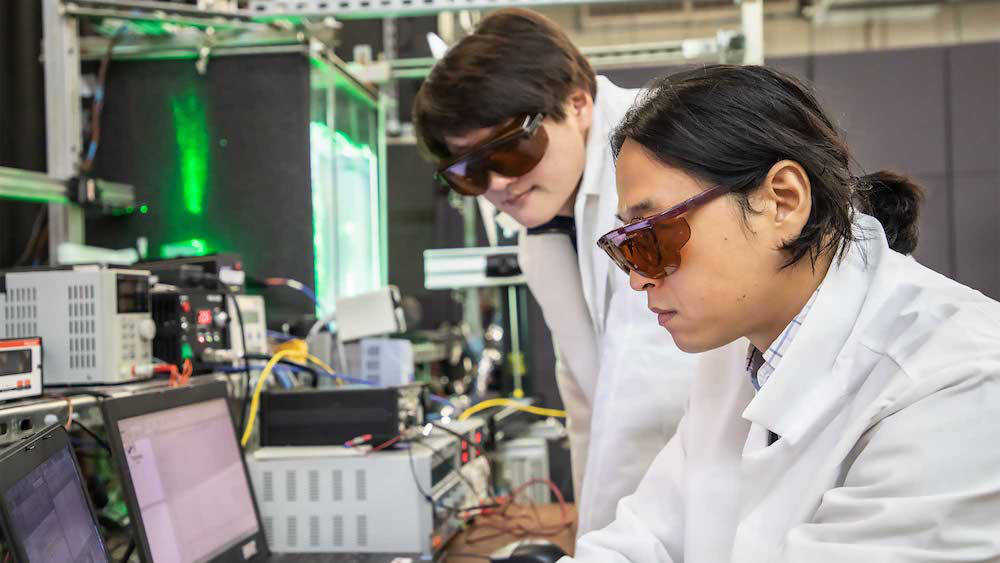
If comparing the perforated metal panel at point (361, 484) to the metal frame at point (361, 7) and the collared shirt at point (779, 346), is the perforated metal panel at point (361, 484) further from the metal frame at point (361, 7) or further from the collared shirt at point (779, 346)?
the metal frame at point (361, 7)

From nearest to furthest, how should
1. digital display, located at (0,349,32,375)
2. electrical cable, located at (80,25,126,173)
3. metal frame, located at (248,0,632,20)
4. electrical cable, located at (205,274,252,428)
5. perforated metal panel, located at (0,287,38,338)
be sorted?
digital display, located at (0,349,32,375) < perforated metal panel, located at (0,287,38,338) < electrical cable, located at (205,274,252,428) < metal frame, located at (248,0,632,20) < electrical cable, located at (80,25,126,173)

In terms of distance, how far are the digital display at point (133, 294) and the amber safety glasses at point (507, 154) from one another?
602 mm

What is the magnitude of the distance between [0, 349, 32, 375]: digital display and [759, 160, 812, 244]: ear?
Result: 42.7 inches

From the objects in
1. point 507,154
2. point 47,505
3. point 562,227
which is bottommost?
point 47,505

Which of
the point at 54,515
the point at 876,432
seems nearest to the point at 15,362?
the point at 54,515

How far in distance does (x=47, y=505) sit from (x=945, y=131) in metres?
5.41

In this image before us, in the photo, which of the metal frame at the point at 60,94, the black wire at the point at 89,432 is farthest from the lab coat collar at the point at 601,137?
the metal frame at the point at 60,94

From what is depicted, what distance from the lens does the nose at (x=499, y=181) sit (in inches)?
64.1

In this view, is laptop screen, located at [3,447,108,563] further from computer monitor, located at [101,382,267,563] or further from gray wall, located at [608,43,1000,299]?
gray wall, located at [608,43,1000,299]

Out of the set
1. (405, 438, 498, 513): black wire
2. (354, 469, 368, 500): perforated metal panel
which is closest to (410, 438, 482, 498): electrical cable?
(405, 438, 498, 513): black wire

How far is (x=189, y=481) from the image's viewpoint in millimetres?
1401

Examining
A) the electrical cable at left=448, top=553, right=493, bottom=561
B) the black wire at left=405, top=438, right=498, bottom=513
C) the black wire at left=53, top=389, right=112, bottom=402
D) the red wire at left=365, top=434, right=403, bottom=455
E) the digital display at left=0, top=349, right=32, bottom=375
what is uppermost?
the digital display at left=0, top=349, right=32, bottom=375

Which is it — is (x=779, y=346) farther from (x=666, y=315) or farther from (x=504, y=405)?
(x=504, y=405)

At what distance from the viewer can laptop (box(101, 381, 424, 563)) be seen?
124 cm
